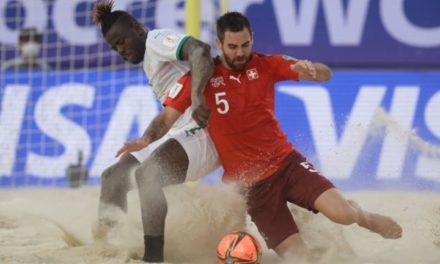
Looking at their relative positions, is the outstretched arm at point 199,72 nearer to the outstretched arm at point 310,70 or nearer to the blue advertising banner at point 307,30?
the outstretched arm at point 310,70

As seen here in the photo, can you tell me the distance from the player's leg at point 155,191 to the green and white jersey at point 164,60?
0.50 meters

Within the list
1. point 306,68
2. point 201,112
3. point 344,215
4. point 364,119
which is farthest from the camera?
point 364,119

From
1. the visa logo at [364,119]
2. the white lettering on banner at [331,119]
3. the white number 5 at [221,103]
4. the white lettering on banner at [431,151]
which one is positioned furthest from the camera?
the visa logo at [364,119]

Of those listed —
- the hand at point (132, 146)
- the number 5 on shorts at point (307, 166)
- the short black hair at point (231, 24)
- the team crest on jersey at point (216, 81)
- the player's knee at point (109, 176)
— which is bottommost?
the player's knee at point (109, 176)

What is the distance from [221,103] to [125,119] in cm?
451

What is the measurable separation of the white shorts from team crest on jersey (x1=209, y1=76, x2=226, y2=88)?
0.31 m

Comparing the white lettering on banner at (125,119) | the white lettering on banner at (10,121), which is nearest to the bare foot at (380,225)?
the white lettering on banner at (125,119)

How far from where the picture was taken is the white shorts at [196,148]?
17.1 feet

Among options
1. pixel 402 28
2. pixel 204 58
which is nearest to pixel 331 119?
pixel 402 28

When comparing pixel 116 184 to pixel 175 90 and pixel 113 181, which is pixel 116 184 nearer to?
pixel 113 181

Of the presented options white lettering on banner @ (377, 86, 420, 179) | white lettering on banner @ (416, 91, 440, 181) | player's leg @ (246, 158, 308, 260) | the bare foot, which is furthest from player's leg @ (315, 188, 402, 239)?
white lettering on banner @ (377, 86, 420, 179)

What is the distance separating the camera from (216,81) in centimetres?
513

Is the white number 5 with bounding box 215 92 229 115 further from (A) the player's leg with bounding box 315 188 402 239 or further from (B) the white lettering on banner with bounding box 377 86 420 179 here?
(B) the white lettering on banner with bounding box 377 86 420 179

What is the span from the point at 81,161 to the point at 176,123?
4.21 meters
